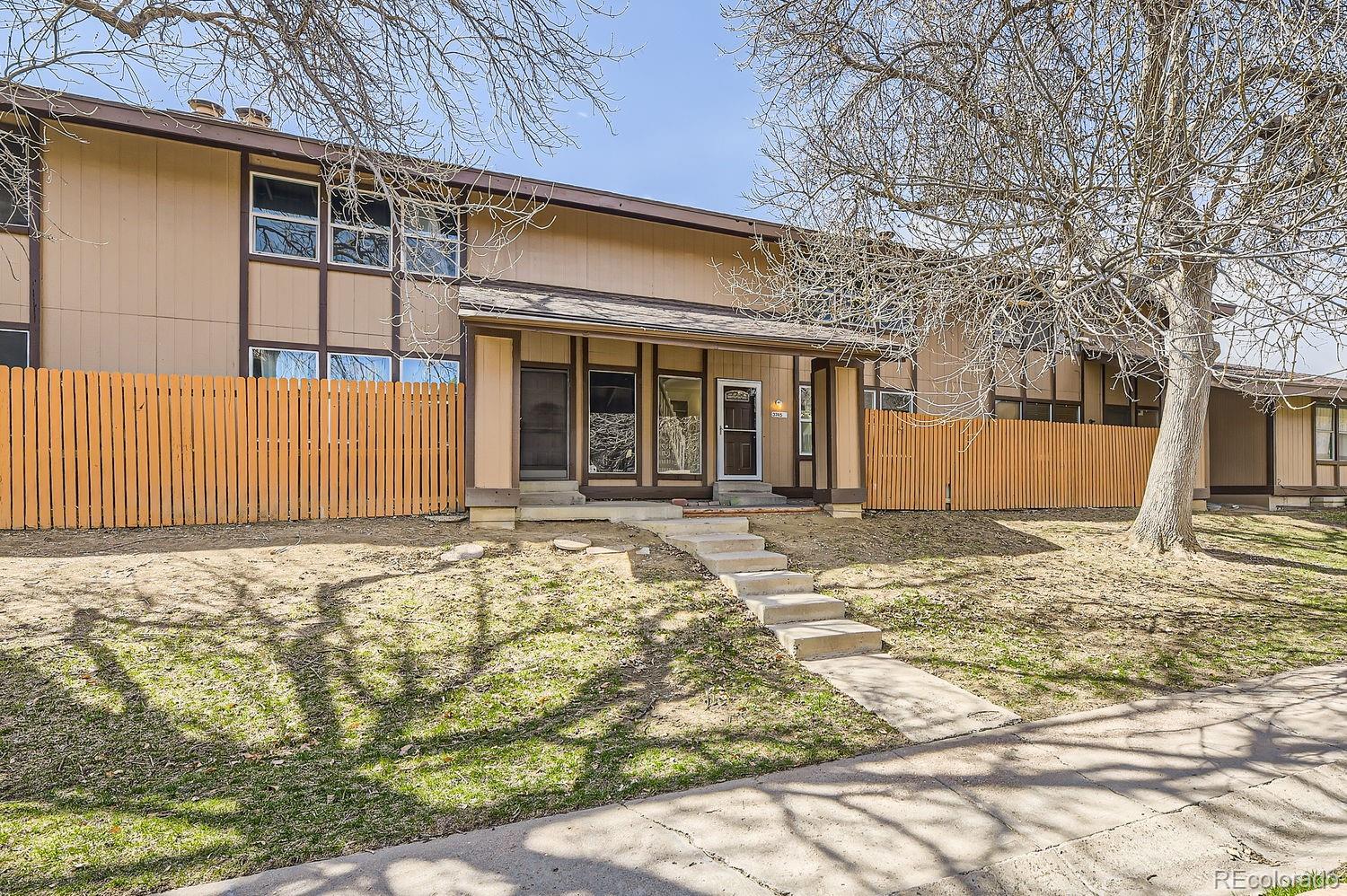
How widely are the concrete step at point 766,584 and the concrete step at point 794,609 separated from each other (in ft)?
0.56

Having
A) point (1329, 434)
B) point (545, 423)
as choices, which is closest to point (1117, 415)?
point (1329, 434)

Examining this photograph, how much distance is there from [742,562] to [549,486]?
4.30 metres

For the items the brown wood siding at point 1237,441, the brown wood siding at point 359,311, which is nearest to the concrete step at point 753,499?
the brown wood siding at point 359,311

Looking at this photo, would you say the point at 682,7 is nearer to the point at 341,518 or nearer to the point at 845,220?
the point at 845,220

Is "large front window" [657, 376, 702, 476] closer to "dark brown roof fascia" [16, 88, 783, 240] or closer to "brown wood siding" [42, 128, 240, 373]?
"dark brown roof fascia" [16, 88, 783, 240]

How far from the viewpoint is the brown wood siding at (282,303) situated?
10094mm

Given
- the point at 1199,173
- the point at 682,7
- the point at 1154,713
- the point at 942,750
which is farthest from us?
the point at 682,7

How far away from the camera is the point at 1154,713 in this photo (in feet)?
15.7

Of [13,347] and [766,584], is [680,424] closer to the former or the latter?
[766,584]

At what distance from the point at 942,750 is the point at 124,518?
29.2ft

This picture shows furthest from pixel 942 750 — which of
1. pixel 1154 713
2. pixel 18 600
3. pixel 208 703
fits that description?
pixel 18 600

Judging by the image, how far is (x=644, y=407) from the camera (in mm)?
11906

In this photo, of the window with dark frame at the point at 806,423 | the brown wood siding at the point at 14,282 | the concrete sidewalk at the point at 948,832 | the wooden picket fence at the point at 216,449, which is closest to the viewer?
the concrete sidewalk at the point at 948,832

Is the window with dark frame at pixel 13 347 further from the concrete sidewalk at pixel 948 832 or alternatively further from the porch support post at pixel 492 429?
the concrete sidewalk at pixel 948 832
